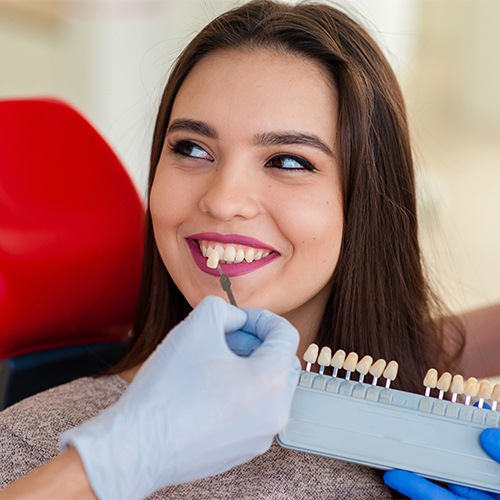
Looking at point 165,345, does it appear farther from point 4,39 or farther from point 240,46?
point 4,39

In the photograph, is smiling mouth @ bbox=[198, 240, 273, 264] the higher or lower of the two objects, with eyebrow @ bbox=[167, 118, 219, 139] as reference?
lower

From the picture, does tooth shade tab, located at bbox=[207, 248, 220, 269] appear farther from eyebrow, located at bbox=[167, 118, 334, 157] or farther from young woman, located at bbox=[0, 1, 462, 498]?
eyebrow, located at bbox=[167, 118, 334, 157]

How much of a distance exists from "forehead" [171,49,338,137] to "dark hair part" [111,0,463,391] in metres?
0.03

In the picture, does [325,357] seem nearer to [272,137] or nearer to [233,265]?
[233,265]

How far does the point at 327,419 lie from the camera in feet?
3.35

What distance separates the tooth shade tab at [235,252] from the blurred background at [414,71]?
230cm

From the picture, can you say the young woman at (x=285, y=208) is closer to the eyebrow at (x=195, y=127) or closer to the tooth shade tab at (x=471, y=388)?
the eyebrow at (x=195, y=127)

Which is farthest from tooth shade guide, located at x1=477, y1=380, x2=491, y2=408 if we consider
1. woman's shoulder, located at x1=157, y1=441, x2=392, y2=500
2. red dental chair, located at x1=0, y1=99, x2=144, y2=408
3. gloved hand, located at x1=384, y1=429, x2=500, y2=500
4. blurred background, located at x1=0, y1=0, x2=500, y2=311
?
blurred background, located at x1=0, y1=0, x2=500, y2=311

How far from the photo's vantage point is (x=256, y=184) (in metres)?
1.23

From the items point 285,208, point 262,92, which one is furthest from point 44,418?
point 262,92

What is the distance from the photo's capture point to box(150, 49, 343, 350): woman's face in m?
1.23

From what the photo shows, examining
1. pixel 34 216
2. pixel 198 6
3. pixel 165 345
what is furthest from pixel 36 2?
pixel 165 345

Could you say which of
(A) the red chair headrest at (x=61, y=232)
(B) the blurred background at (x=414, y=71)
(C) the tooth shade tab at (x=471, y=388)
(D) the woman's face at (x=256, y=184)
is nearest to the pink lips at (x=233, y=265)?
(D) the woman's face at (x=256, y=184)

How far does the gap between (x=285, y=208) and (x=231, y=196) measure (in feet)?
0.29
